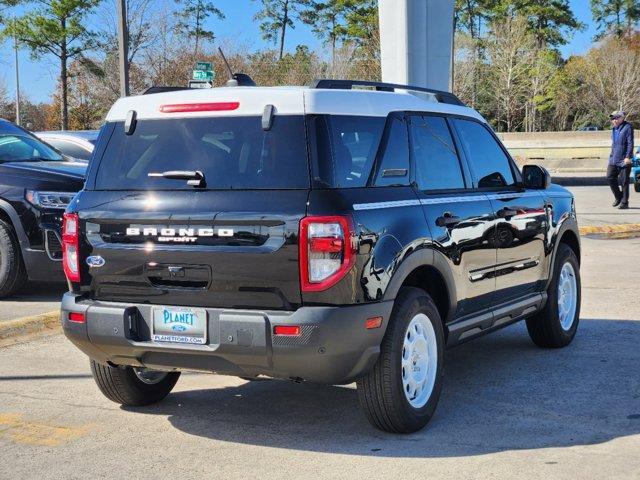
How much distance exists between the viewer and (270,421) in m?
5.23

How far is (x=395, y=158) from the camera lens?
16.6 feet

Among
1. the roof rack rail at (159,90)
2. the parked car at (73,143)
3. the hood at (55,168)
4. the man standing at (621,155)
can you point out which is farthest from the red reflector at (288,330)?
the man standing at (621,155)

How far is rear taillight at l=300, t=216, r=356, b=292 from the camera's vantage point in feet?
14.3

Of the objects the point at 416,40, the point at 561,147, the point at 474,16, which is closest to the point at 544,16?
the point at 474,16

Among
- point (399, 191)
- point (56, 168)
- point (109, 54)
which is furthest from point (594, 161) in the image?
point (399, 191)

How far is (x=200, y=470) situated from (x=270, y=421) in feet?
2.83

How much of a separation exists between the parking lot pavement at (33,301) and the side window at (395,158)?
15.3 ft

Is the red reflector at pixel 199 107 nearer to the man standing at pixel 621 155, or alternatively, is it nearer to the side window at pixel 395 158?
the side window at pixel 395 158

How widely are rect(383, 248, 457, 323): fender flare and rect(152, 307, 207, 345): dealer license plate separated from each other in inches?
36.7

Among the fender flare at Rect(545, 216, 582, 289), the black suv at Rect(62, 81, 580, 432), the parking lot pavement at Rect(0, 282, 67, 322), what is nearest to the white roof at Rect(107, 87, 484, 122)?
the black suv at Rect(62, 81, 580, 432)

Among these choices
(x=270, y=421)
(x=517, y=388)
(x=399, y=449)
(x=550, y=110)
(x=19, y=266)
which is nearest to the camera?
(x=399, y=449)

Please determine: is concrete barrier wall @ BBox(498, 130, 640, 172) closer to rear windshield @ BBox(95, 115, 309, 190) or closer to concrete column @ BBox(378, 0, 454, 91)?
concrete column @ BBox(378, 0, 454, 91)

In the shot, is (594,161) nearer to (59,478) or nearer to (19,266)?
(19,266)

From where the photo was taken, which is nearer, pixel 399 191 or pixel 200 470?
pixel 200 470
